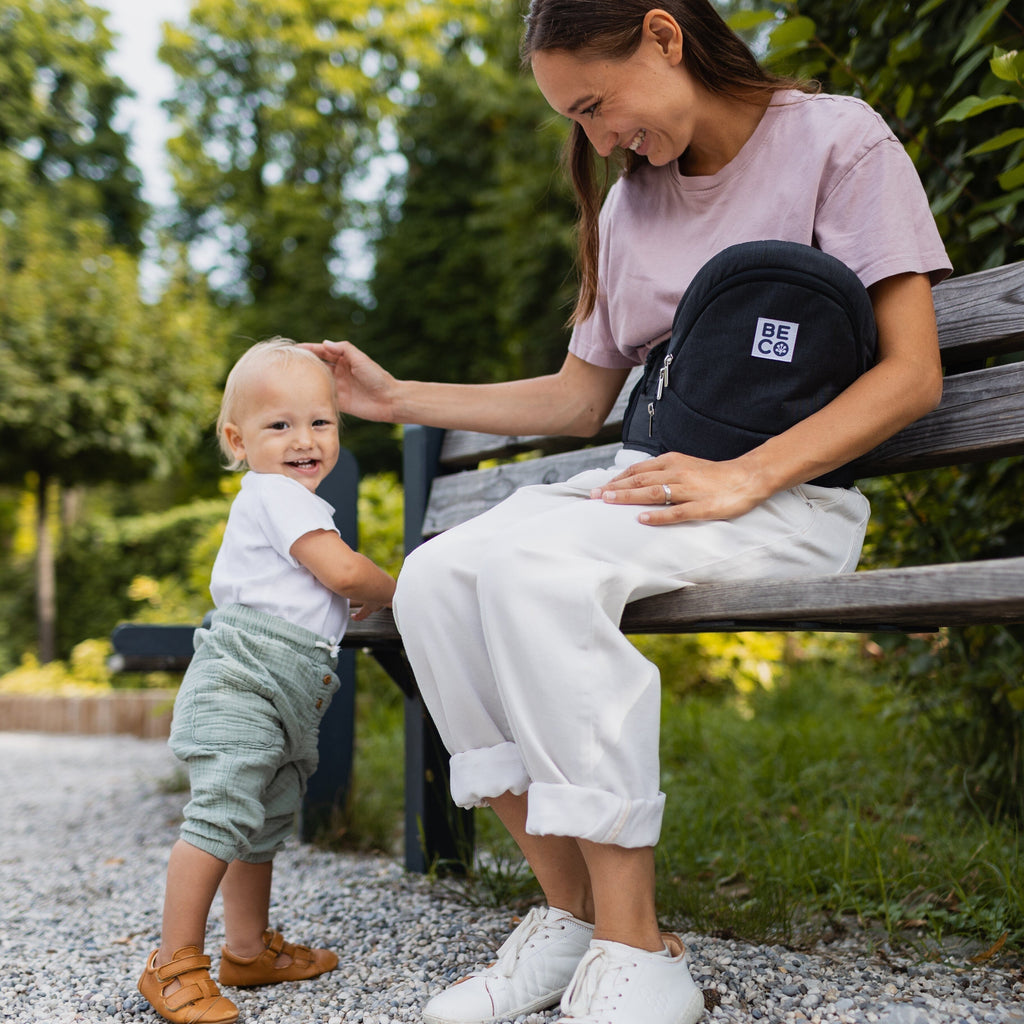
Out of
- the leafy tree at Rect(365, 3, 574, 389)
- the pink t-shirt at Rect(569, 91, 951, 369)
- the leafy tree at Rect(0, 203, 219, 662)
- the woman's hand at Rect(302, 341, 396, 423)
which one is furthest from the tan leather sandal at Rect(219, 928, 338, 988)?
the leafy tree at Rect(365, 3, 574, 389)

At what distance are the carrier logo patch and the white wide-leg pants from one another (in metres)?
0.21

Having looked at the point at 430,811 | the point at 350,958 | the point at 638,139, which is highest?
the point at 638,139

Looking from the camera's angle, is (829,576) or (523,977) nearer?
(829,576)

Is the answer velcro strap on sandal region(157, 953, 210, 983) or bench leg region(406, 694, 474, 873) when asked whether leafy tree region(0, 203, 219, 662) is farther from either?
velcro strap on sandal region(157, 953, 210, 983)

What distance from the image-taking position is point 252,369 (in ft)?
6.35

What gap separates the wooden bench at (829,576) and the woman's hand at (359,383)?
0.45 m

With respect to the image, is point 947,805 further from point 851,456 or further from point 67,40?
point 67,40

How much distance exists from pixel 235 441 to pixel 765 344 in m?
1.07

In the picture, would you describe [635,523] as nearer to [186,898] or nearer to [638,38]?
[638,38]

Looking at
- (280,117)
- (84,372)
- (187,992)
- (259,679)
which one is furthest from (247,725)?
(280,117)

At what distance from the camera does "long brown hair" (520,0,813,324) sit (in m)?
1.63

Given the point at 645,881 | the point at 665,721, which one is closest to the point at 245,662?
the point at 645,881

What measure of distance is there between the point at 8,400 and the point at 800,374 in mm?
9322

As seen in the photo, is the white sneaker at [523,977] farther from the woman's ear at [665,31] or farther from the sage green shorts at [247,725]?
the woman's ear at [665,31]
